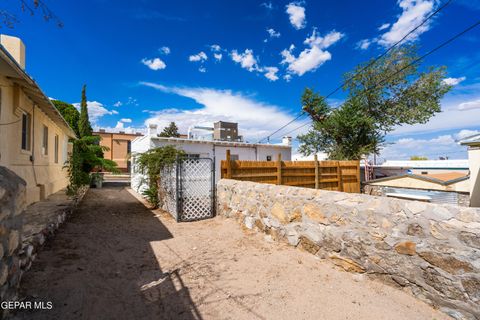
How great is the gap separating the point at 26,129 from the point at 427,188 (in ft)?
44.7

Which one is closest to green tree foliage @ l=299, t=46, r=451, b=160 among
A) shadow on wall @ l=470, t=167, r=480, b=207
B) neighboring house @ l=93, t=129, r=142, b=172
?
shadow on wall @ l=470, t=167, r=480, b=207

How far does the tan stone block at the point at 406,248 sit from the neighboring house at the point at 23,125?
6.12m

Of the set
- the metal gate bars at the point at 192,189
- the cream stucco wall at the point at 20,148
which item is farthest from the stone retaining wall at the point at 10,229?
the metal gate bars at the point at 192,189

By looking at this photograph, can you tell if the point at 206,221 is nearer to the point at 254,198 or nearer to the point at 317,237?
the point at 254,198

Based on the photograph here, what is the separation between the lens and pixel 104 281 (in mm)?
3166

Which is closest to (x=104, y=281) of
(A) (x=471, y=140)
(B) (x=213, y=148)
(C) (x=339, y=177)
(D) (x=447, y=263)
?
(D) (x=447, y=263)

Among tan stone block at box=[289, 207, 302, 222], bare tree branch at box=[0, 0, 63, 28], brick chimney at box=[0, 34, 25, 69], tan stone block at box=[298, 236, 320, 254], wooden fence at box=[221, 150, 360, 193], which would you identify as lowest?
tan stone block at box=[298, 236, 320, 254]

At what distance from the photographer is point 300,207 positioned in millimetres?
4355

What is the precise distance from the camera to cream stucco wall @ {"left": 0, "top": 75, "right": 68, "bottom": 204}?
4.92m

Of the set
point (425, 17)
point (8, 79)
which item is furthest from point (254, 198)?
point (425, 17)

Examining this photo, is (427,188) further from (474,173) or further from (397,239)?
(397,239)

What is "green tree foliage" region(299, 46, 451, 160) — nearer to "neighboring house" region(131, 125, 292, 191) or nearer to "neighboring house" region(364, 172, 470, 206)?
"neighboring house" region(131, 125, 292, 191)

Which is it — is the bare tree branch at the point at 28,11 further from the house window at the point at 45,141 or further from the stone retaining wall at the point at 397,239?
the house window at the point at 45,141

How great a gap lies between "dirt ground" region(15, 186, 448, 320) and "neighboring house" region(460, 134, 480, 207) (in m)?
4.31
